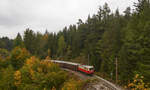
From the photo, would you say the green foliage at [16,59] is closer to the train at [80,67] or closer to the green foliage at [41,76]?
the green foliage at [41,76]

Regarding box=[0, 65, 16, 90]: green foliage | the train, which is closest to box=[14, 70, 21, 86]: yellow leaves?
box=[0, 65, 16, 90]: green foliage

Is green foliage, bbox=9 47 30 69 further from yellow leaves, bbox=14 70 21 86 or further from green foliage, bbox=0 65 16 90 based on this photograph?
yellow leaves, bbox=14 70 21 86

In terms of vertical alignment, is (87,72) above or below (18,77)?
above

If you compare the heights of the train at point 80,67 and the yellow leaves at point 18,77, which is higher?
the train at point 80,67

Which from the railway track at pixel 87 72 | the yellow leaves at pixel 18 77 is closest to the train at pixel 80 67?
the railway track at pixel 87 72

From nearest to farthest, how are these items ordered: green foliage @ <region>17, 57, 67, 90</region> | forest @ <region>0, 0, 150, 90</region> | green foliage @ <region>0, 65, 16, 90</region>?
forest @ <region>0, 0, 150, 90</region> → green foliage @ <region>17, 57, 67, 90</region> → green foliage @ <region>0, 65, 16, 90</region>

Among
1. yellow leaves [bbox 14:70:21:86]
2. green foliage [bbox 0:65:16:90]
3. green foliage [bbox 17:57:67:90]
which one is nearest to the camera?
green foliage [bbox 17:57:67:90]

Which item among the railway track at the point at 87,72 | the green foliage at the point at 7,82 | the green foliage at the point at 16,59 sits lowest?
the green foliage at the point at 7,82

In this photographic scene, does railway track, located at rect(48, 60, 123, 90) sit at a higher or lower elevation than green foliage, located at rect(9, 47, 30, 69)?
lower

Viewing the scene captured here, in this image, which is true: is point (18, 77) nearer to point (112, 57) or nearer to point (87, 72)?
point (87, 72)

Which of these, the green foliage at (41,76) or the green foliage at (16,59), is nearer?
the green foliage at (41,76)

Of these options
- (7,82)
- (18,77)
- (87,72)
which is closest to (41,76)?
(18,77)

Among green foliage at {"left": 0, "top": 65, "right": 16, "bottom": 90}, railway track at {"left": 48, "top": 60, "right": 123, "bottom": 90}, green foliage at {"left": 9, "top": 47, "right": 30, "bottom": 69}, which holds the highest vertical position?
green foliage at {"left": 9, "top": 47, "right": 30, "bottom": 69}

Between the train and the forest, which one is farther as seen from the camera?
the train
